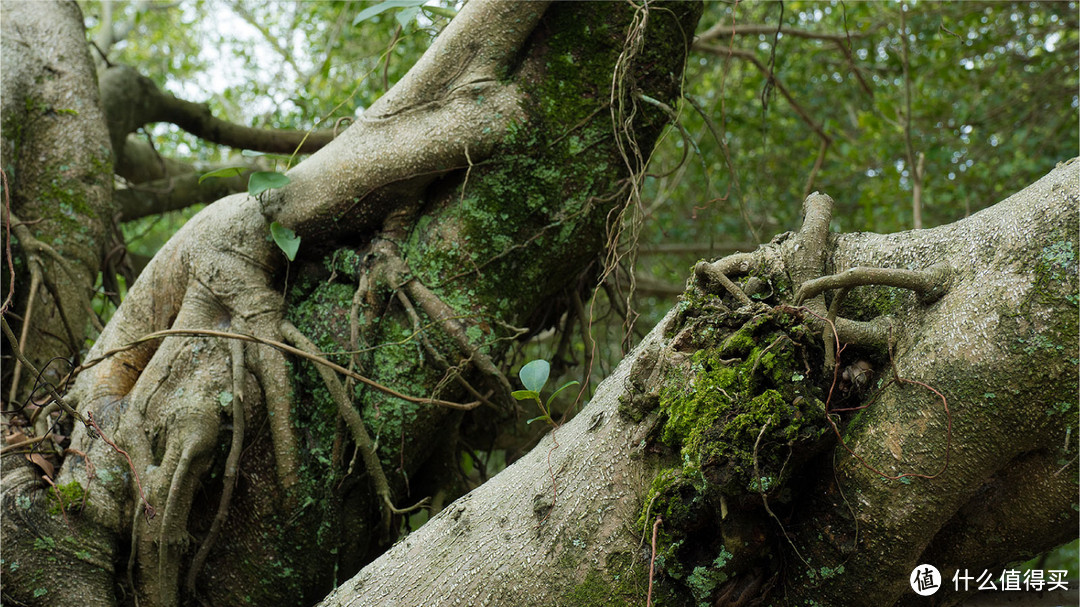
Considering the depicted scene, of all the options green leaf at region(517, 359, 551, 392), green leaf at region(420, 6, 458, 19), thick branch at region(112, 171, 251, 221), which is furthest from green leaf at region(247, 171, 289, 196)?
thick branch at region(112, 171, 251, 221)

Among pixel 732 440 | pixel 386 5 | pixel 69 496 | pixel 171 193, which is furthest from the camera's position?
pixel 171 193

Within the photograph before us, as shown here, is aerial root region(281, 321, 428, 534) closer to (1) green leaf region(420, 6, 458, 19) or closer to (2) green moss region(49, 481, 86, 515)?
(2) green moss region(49, 481, 86, 515)

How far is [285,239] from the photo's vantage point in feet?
7.66

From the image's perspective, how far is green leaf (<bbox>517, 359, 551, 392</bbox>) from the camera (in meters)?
1.79

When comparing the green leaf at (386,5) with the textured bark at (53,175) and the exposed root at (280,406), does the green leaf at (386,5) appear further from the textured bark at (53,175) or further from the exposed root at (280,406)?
the textured bark at (53,175)

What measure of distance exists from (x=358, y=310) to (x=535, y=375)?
761 millimetres

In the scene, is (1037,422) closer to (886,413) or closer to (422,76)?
(886,413)

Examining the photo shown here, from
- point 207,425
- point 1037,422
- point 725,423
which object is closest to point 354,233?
point 207,425

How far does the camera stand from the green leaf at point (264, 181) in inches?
90.0

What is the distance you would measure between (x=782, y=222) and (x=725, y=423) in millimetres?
4089

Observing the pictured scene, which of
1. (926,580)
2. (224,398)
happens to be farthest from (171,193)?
(926,580)

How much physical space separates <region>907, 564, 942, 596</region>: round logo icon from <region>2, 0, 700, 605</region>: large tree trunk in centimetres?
118

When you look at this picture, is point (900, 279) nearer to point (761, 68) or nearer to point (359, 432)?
point (359, 432)

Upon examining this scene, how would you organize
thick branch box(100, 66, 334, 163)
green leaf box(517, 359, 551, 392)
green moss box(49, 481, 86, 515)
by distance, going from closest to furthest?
green leaf box(517, 359, 551, 392), green moss box(49, 481, 86, 515), thick branch box(100, 66, 334, 163)
